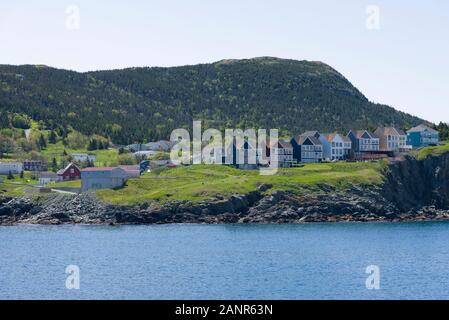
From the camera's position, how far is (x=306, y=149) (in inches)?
7096

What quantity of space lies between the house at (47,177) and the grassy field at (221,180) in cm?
1671

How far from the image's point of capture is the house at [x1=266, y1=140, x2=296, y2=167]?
174m

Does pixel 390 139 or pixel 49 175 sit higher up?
pixel 390 139

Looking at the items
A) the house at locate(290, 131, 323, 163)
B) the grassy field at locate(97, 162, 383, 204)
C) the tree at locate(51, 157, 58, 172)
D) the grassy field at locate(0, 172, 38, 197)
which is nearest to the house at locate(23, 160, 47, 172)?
the tree at locate(51, 157, 58, 172)

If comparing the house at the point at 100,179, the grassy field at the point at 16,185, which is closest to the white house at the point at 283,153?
the house at the point at 100,179

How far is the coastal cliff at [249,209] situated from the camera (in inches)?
5551

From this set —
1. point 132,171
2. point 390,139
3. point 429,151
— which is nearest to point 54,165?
point 132,171

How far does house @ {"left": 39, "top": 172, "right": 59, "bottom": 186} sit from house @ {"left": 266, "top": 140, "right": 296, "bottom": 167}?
4041 centimetres

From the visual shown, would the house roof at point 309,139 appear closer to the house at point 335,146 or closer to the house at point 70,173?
the house at point 335,146

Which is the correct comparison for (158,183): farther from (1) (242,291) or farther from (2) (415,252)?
(1) (242,291)

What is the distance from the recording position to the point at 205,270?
3435 inches

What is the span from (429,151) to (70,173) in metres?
66.1

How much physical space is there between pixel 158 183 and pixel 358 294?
85406 millimetres

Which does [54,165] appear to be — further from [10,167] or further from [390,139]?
[390,139]
